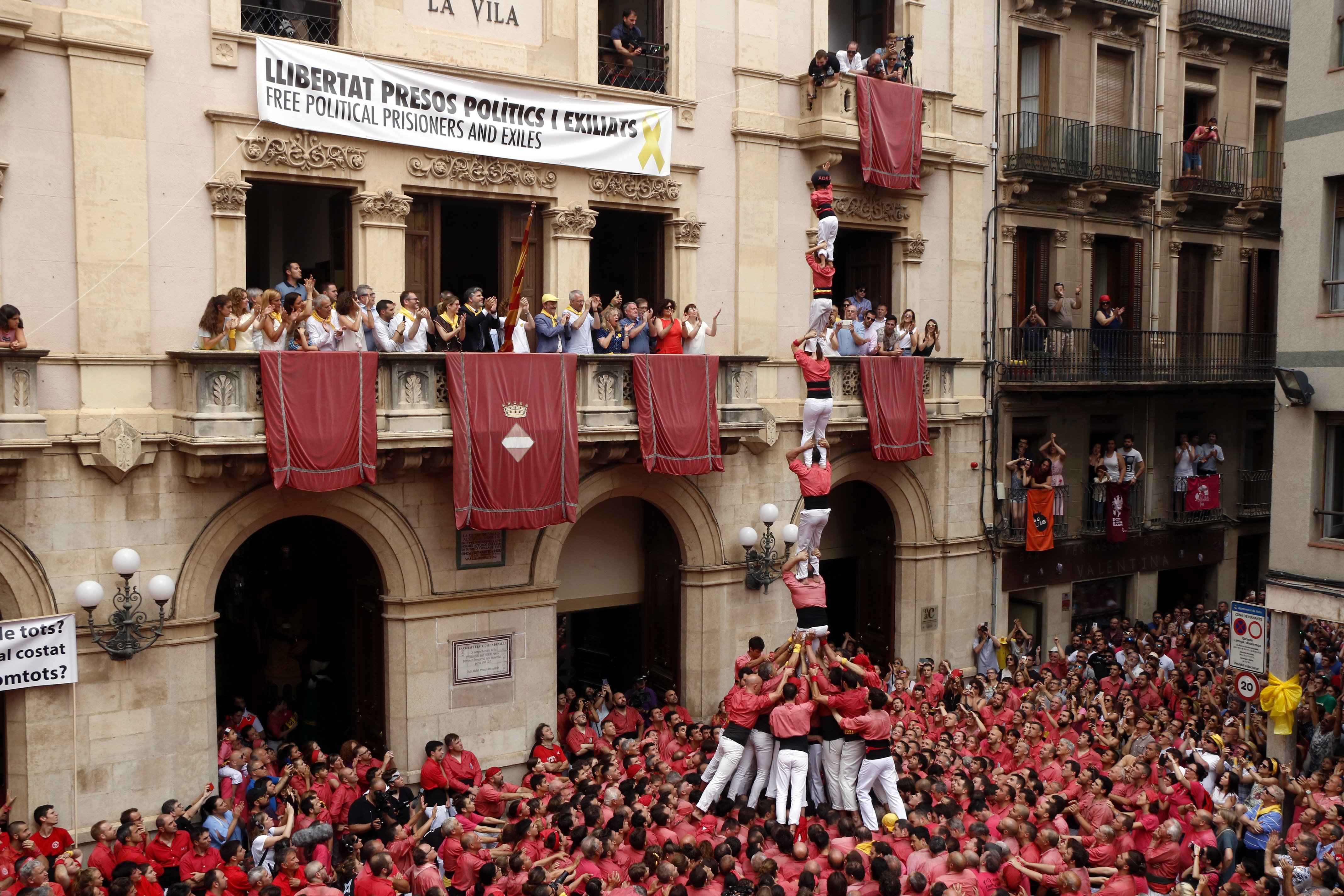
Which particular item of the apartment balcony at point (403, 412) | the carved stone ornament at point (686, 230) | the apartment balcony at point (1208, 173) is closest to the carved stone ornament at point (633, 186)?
the carved stone ornament at point (686, 230)

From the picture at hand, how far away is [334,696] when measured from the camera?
20078mm

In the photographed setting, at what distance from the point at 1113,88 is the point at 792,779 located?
19.1 metres

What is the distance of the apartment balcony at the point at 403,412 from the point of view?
52.9ft

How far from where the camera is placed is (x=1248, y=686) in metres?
19.5

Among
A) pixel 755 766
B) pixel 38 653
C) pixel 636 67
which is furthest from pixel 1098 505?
pixel 38 653

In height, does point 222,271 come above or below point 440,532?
above

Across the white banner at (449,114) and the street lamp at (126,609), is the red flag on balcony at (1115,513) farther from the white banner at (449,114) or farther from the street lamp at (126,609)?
the street lamp at (126,609)

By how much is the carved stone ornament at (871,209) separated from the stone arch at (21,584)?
1483 centimetres

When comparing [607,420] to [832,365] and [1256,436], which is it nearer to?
[832,365]

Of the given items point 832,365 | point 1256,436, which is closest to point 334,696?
point 832,365

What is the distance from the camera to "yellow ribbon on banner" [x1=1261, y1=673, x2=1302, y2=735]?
18891 millimetres

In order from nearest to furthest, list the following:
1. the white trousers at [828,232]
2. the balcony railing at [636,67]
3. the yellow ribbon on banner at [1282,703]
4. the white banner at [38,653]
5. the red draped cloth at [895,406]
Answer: the white banner at [38,653] → the white trousers at [828,232] → the yellow ribbon on banner at [1282,703] → the balcony railing at [636,67] → the red draped cloth at [895,406]

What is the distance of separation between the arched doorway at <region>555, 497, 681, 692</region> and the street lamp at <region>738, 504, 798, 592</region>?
128cm

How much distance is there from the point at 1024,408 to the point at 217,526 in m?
16.7
